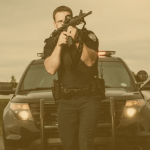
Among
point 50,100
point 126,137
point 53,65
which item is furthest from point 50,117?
point 53,65

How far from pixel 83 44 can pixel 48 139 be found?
1.62m

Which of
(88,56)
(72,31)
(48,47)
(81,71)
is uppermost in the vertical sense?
(72,31)

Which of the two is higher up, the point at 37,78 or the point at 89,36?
the point at 89,36

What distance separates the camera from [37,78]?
7254mm

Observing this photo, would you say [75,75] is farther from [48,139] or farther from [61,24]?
[48,139]

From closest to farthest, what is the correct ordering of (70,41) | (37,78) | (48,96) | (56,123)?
(70,41)
(56,123)
(48,96)
(37,78)

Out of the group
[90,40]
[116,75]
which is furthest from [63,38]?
[116,75]

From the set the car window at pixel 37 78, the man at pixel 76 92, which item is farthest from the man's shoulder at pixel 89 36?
the car window at pixel 37 78

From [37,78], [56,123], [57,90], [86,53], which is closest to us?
[86,53]

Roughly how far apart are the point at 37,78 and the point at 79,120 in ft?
8.62

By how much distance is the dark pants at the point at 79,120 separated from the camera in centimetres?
460

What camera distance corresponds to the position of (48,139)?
18.2ft

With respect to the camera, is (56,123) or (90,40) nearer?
(90,40)

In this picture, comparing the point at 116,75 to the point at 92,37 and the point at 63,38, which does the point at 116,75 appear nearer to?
the point at 92,37
